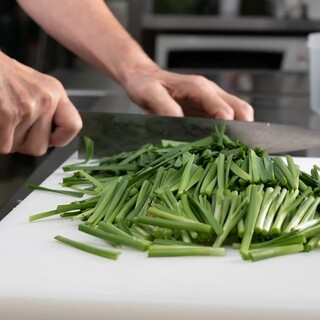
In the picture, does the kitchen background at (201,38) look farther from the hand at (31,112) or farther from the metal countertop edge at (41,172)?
the hand at (31,112)

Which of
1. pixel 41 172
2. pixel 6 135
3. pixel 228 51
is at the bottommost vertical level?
pixel 228 51

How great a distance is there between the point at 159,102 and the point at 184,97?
75 millimetres

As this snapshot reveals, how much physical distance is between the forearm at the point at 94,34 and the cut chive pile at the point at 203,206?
68 centimetres

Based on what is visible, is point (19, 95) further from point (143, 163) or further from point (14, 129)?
point (143, 163)

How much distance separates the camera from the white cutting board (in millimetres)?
704

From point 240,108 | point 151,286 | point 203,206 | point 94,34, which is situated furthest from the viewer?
point 94,34

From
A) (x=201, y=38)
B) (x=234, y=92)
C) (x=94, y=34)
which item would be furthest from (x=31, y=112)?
(x=201, y=38)

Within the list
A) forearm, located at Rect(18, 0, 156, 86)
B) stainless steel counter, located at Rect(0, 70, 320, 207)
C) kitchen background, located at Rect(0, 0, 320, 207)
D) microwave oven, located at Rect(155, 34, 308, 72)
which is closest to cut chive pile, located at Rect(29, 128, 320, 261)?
stainless steel counter, located at Rect(0, 70, 320, 207)

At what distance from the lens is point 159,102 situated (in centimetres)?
152

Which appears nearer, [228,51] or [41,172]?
[41,172]

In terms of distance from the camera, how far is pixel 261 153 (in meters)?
1.08

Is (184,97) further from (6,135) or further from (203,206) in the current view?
(203,206)

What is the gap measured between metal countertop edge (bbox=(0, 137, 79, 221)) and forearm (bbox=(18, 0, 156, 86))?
1.08ft

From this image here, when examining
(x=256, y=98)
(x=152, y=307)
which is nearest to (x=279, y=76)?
(x=256, y=98)
